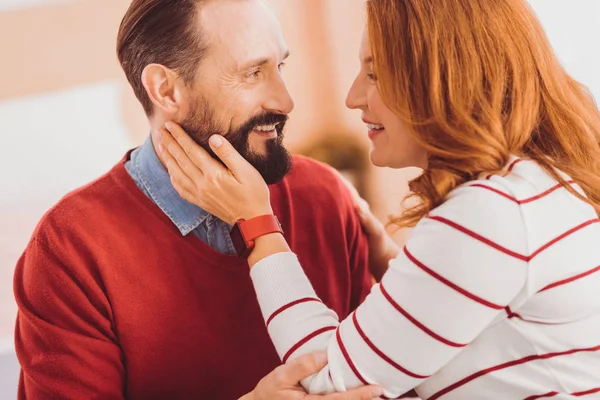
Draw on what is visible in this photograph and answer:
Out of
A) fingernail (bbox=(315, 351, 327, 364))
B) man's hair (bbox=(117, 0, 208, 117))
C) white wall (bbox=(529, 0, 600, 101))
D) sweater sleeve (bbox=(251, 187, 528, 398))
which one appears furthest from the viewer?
white wall (bbox=(529, 0, 600, 101))

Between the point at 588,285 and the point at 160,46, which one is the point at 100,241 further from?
the point at 588,285

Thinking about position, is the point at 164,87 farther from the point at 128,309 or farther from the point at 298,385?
the point at 298,385

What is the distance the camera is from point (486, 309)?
0.99 meters

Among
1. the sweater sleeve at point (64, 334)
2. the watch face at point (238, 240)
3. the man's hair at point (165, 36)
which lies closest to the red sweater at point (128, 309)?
the sweater sleeve at point (64, 334)

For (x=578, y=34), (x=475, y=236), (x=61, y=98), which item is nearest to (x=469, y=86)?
(x=475, y=236)

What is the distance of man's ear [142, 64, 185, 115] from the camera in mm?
1402

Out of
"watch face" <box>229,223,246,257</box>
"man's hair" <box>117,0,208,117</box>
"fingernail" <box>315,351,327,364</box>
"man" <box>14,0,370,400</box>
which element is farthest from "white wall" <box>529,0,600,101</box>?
"fingernail" <box>315,351,327,364</box>

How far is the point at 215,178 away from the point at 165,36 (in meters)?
0.30

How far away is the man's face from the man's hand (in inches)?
18.3

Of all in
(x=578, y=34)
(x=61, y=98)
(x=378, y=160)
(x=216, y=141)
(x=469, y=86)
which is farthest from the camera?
(x=61, y=98)

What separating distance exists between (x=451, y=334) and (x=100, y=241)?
27.3 inches

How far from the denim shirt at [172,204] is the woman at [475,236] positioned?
0.27 meters

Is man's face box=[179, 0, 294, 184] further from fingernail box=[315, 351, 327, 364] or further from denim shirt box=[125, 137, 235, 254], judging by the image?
fingernail box=[315, 351, 327, 364]

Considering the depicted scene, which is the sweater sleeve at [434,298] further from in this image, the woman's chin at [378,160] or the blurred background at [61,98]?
the blurred background at [61,98]
